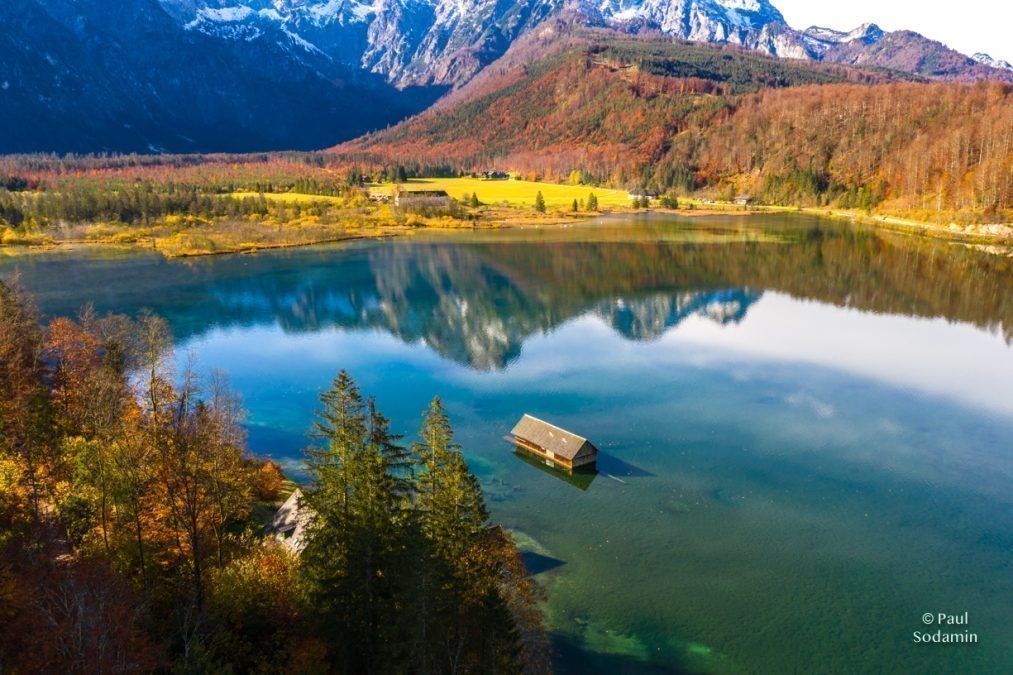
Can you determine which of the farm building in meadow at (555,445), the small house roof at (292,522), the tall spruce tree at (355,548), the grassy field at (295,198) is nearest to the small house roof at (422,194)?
the grassy field at (295,198)

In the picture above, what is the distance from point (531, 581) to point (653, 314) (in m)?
52.0

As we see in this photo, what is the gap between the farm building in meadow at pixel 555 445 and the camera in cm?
3691

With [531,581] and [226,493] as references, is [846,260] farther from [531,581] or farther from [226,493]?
[226,493]

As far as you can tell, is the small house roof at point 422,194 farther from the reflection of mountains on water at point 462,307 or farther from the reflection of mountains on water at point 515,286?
the reflection of mountains on water at point 462,307

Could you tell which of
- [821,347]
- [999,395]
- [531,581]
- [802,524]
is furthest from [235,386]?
[999,395]

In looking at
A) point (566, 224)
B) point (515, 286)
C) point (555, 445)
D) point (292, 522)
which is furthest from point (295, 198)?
point (292, 522)

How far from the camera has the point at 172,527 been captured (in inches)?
1010

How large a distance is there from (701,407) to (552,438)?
14376 mm

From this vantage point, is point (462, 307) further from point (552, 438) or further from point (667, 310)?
point (552, 438)

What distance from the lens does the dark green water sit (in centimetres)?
2580

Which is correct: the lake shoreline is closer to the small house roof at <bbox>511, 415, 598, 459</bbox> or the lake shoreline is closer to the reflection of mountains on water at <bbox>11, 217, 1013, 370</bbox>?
the reflection of mountains on water at <bbox>11, 217, 1013, 370</bbox>

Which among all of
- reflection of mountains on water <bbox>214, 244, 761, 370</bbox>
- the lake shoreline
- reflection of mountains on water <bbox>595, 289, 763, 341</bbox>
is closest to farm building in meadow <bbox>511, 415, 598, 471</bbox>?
reflection of mountains on water <bbox>214, 244, 761, 370</bbox>

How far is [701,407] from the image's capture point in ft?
153

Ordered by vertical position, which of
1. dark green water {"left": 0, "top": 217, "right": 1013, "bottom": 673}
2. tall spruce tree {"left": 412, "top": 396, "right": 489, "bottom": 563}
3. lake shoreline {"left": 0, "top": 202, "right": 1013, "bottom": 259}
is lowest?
dark green water {"left": 0, "top": 217, "right": 1013, "bottom": 673}
